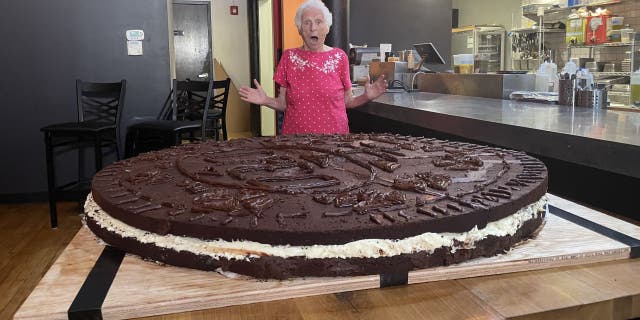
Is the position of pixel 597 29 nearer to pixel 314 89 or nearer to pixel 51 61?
pixel 314 89

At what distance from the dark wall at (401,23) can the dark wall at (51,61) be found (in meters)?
3.18

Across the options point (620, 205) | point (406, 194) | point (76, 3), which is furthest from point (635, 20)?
point (406, 194)

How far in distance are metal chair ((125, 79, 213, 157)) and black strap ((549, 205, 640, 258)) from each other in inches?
135

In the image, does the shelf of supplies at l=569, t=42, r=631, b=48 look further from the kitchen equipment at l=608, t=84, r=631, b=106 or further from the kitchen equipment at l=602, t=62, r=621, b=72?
the kitchen equipment at l=608, t=84, r=631, b=106

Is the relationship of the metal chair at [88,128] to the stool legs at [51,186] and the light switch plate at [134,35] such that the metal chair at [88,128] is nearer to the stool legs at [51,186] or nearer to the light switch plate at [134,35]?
the stool legs at [51,186]

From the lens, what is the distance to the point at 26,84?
471cm

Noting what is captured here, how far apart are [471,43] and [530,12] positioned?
5.51 feet

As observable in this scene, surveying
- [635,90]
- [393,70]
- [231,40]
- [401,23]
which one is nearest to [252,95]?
[635,90]

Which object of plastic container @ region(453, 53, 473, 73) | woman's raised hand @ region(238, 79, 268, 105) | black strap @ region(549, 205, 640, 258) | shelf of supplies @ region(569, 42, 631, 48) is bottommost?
black strap @ region(549, 205, 640, 258)

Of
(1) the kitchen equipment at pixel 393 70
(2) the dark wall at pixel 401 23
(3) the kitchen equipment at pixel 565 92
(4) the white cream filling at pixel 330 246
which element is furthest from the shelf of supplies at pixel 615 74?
(4) the white cream filling at pixel 330 246

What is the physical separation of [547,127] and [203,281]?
1522 mm

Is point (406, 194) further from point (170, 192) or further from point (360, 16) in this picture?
point (360, 16)

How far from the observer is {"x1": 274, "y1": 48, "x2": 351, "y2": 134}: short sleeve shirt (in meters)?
2.63

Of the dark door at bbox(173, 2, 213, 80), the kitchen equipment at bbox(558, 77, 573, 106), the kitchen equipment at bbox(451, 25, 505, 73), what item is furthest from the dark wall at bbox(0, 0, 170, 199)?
the kitchen equipment at bbox(451, 25, 505, 73)
